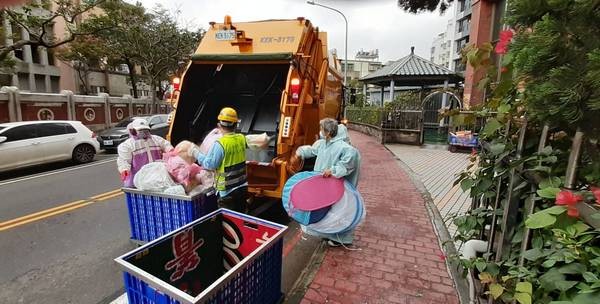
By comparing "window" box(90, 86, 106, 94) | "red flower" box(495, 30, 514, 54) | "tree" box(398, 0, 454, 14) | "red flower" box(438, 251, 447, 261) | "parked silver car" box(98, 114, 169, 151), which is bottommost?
"red flower" box(438, 251, 447, 261)

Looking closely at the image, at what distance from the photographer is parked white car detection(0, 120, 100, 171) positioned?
8039mm

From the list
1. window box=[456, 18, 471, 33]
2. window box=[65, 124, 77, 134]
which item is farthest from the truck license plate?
window box=[456, 18, 471, 33]

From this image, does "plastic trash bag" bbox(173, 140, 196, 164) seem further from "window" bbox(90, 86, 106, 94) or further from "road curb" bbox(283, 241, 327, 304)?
"window" bbox(90, 86, 106, 94)

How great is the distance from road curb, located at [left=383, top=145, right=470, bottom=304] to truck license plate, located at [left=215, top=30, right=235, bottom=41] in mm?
4065

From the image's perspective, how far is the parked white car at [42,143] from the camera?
8.04 m

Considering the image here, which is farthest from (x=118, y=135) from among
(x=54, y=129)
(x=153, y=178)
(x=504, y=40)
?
(x=504, y=40)

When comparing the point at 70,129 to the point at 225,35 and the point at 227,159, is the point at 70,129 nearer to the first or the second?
the point at 225,35

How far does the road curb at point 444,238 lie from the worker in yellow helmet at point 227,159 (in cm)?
233

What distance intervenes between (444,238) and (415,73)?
12192 mm

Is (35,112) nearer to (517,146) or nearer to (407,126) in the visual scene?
(407,126)

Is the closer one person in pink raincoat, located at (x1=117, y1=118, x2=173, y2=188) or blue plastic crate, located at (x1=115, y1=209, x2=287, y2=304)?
blue plastic crate, located at (x1=115, y1=209, x2=287, y2=304)

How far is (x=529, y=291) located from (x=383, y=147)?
11536mm

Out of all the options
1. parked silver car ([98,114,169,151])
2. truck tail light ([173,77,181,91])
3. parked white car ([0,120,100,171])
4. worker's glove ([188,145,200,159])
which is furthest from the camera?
parked silver car ([98,114,169,151])

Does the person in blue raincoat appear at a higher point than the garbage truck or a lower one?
lower
